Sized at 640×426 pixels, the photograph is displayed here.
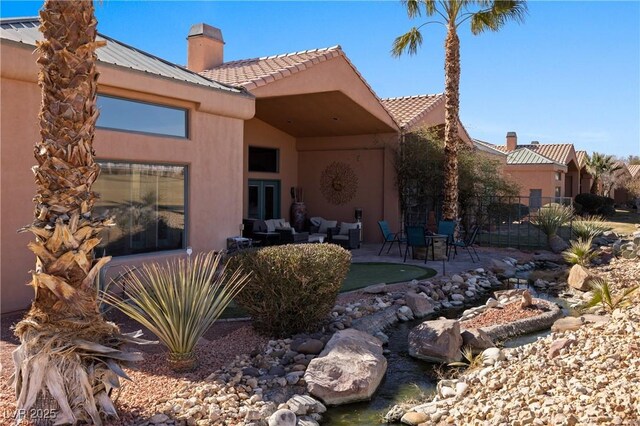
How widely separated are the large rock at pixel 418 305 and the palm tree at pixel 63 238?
6.32m

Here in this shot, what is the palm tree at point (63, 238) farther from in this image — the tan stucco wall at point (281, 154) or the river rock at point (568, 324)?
the tan stucco wall at point (281, 154)

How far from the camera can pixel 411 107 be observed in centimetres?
1991

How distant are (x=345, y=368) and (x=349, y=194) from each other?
12903 mm

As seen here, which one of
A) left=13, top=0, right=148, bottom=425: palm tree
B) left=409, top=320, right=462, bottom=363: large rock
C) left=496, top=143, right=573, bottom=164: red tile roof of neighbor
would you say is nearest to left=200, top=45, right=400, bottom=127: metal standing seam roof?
left=409, top=320, right=462, bottom=363: large rock

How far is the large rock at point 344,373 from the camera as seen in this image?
5781 millimetres

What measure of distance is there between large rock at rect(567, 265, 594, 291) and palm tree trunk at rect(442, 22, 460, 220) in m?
4.65

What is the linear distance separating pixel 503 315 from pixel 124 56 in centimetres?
873

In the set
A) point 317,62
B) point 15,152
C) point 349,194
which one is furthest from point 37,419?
point 349,194

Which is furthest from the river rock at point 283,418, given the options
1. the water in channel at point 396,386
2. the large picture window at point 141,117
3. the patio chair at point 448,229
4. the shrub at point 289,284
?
the patio chair at point 448,229

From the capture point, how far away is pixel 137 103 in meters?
9.88

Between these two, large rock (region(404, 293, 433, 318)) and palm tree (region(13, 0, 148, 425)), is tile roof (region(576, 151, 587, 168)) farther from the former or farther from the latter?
palm tree (region(13, 0, 148, 425))

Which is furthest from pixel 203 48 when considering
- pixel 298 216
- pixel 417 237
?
pixel 417 237

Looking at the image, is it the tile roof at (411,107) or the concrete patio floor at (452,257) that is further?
the tile roof at (411,107)

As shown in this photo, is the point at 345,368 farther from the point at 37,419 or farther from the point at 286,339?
the point at 37,419
